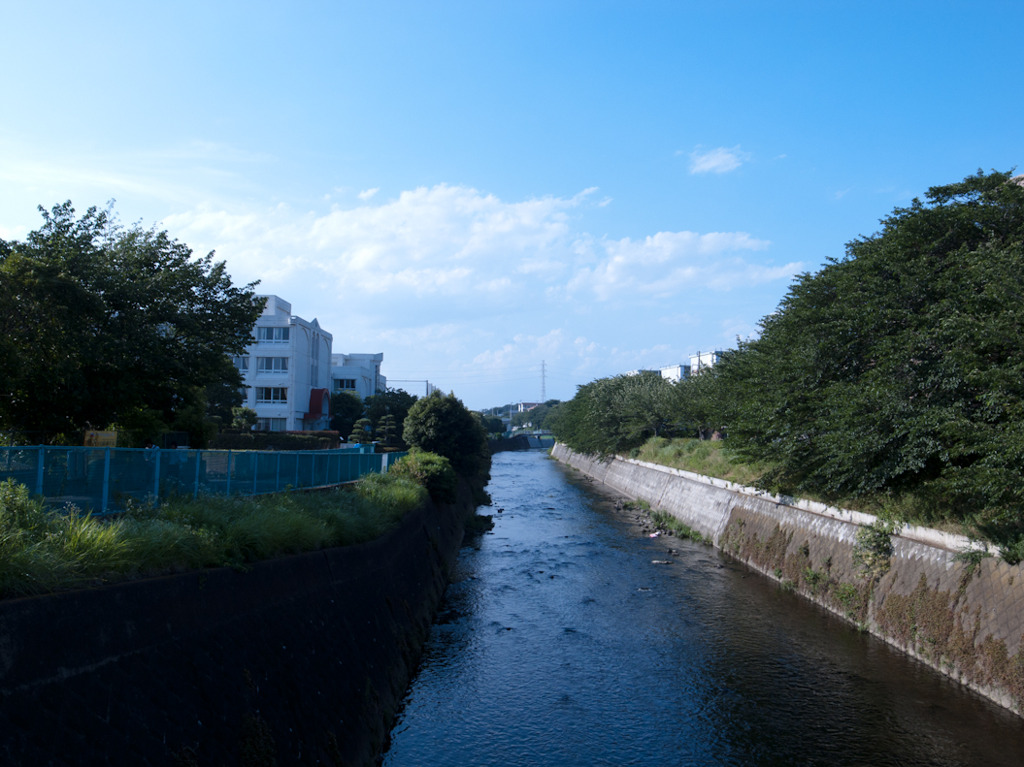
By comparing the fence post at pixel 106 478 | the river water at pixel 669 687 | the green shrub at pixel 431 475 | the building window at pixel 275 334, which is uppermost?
the building window at pixel 275 334

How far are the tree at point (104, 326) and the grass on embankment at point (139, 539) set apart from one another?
8947 millimetres

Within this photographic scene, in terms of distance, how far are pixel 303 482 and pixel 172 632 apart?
42.6 ft

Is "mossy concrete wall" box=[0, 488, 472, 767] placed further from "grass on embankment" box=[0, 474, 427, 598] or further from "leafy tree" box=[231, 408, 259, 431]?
"leafy tree" box=[231, 408, 259, 431]

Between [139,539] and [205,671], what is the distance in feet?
5.53

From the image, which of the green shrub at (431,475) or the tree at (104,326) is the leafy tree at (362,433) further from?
the tree at (104,326)

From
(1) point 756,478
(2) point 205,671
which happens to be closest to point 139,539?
(2) point 205,671

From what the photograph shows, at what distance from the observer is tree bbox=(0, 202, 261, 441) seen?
1753 centimetres

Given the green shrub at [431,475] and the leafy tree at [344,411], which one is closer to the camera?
the green shrub at [431,475]

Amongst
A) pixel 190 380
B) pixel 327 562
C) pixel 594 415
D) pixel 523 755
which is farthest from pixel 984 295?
pixel 594 415

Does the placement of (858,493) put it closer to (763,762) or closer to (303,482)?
(763,762)

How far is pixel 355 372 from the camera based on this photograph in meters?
86.8

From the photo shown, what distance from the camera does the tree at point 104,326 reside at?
17.5m

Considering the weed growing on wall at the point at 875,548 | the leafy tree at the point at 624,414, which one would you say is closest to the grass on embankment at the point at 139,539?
the weed growing on wall at the point at 875,548

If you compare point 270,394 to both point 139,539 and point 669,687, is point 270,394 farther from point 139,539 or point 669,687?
point 139,539
